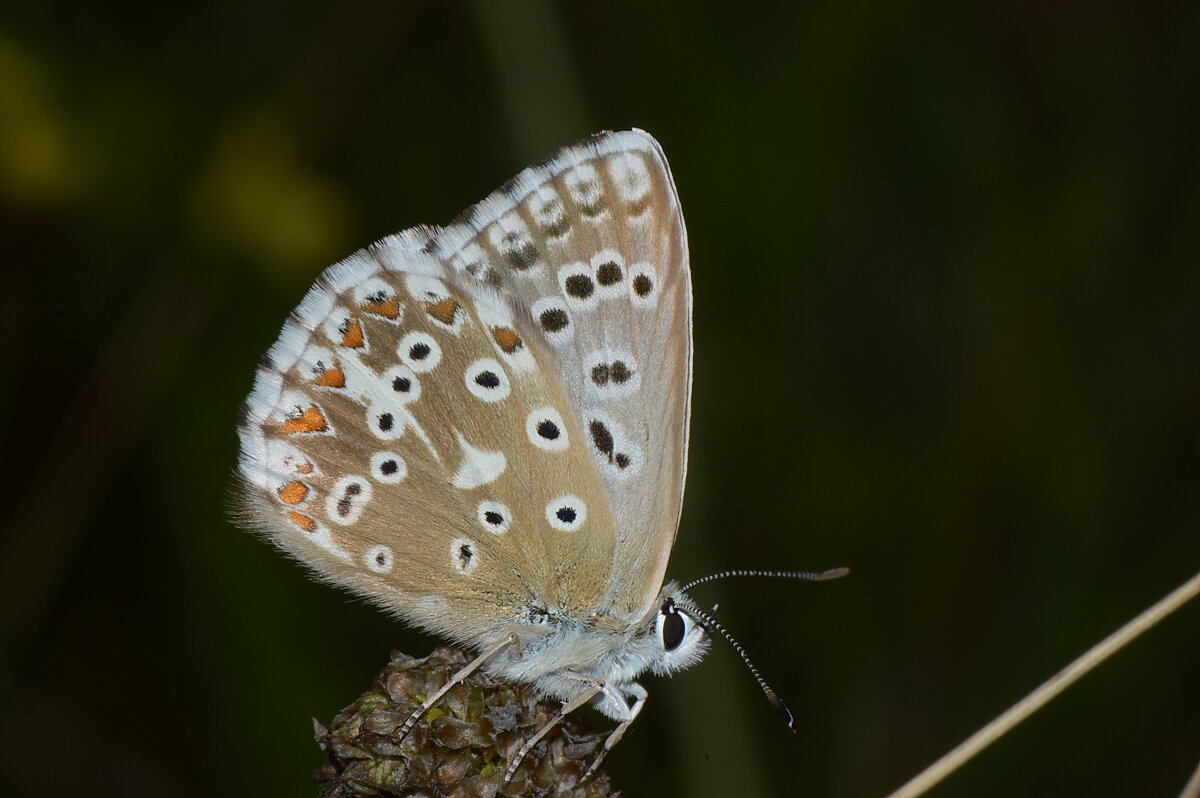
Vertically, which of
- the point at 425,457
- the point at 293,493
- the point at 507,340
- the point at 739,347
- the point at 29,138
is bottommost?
the point at 293,493

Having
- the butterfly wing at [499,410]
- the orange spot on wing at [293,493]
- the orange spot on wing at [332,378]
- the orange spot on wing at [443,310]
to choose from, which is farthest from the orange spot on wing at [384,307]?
the orange spot on wing at [293,493]

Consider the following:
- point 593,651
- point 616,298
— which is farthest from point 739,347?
point 593,651

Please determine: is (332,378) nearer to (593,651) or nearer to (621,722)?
(593,651)

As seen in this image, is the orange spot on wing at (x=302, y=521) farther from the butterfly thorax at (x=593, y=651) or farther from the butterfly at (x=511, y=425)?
the butterfly thorax at (x=593, y=651)

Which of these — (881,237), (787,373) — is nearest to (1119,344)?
(881,237)

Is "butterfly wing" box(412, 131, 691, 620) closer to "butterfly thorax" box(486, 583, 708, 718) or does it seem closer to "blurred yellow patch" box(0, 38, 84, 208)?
"butterfly thorax" box(486, 583, 708, 718)

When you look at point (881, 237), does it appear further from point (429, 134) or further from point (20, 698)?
point (20, 698)
